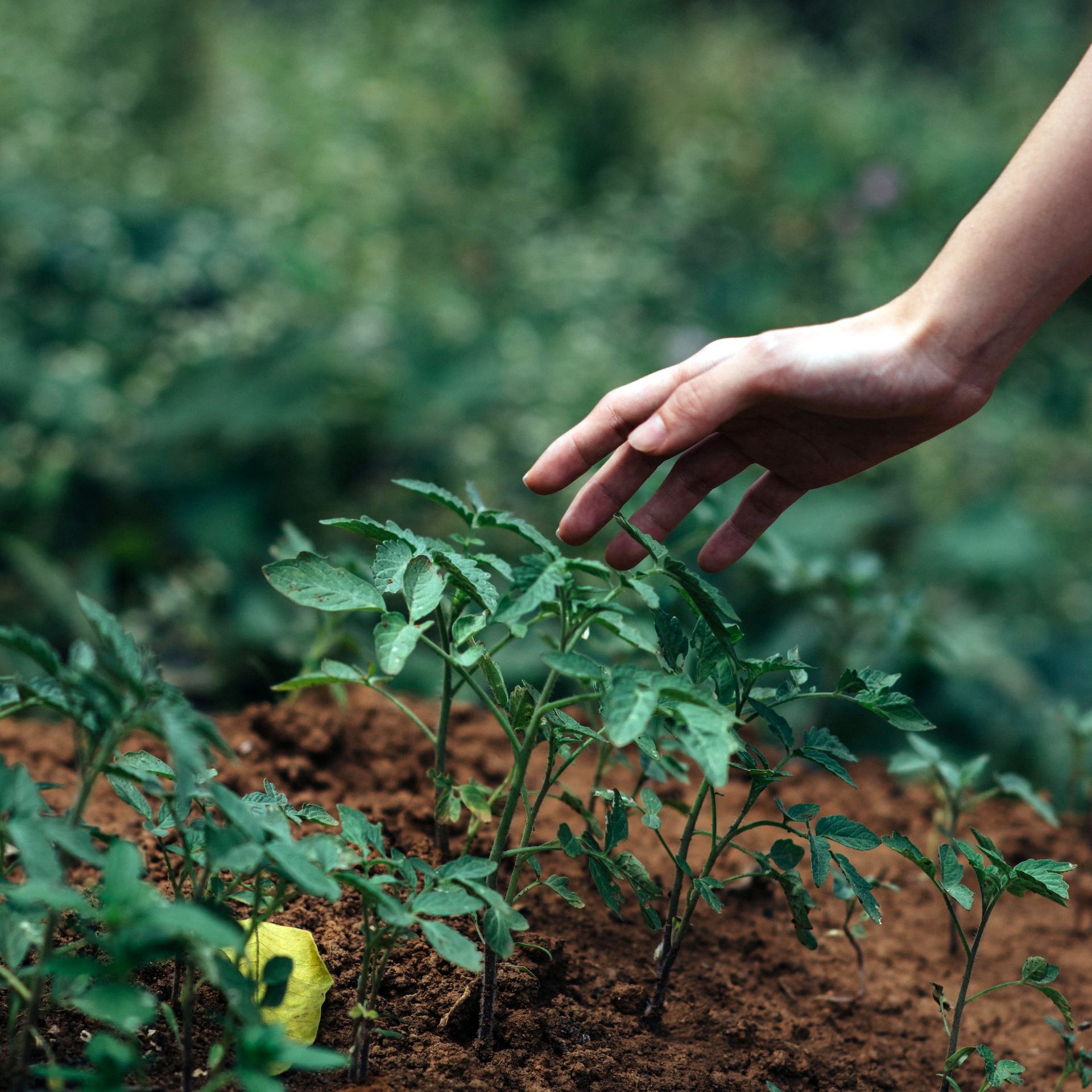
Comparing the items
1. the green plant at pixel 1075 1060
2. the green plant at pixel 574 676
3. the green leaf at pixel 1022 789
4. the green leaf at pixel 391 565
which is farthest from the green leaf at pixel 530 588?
the green leaf at pixel 1022 789

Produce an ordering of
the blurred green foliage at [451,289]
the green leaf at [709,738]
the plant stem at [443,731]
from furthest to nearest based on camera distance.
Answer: the blurred green foliage at [451,289], the plant stem at [443,731], the green leaf at [709,738]

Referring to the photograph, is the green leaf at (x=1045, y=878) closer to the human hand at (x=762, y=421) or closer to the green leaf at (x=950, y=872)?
the green leaf at (x=950, y=872)

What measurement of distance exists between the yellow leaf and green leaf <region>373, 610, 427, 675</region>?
1.00 ft

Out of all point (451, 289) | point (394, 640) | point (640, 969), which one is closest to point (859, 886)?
point (640, 969)

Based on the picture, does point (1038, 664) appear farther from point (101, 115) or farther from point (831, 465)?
point (101, 115)

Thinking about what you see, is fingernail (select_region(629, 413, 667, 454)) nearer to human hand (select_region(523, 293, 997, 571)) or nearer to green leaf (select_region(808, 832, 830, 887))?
human hand (select_region(523, 293, 997, 571))

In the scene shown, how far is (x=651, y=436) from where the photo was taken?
1.26 metres

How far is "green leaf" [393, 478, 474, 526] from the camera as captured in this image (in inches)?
44.9

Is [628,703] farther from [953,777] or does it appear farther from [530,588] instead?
[953,777]

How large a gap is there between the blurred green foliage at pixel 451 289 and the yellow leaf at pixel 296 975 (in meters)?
0.51

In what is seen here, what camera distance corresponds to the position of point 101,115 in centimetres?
493

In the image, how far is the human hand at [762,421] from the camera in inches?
49.2

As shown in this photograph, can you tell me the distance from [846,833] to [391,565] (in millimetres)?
527

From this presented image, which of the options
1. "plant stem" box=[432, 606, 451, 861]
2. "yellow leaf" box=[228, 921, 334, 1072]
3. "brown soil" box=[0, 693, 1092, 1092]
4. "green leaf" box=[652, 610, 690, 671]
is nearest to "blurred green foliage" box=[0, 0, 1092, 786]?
"brown soil" box=[0, 693, 1092, 1092]
